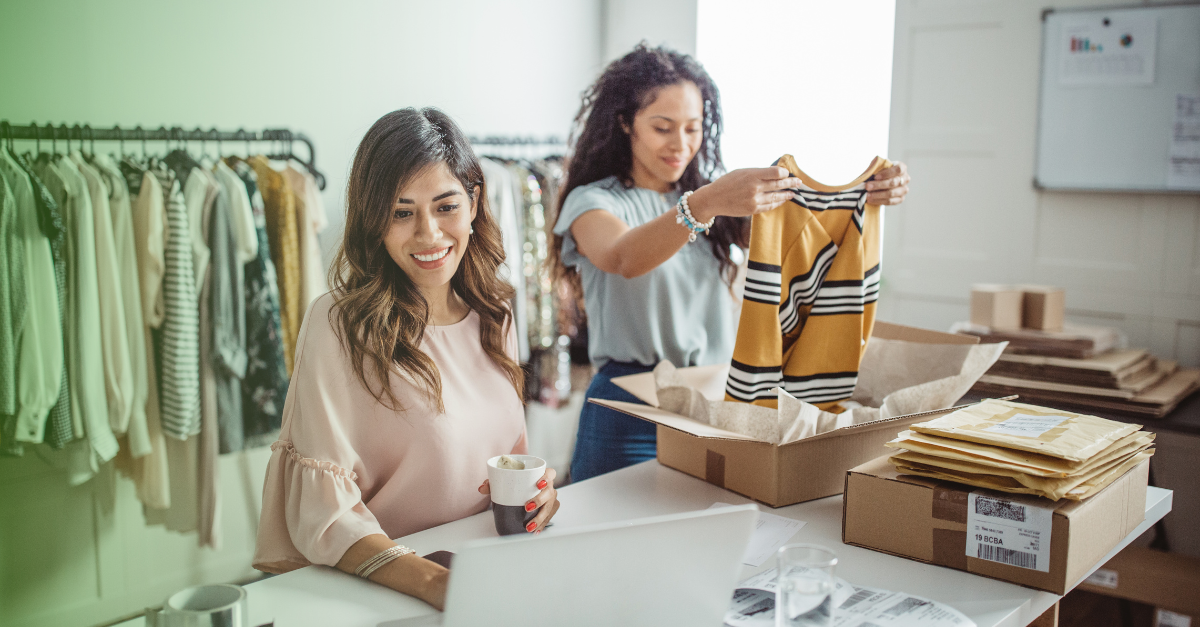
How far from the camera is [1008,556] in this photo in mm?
1143

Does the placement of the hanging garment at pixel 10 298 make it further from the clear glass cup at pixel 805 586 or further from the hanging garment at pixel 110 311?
the clear glass cup at pixel 805 586

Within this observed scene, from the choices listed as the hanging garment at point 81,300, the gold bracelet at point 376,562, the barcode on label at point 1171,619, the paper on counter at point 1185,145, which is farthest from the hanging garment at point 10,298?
the paper on counter at point 1185,145

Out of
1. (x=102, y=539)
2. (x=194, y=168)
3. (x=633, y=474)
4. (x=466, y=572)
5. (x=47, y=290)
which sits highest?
(x=194, y=168)

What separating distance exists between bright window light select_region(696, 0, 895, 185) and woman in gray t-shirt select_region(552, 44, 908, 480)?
1503mm

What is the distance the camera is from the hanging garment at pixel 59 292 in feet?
6.69

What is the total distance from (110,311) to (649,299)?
4.49 feet

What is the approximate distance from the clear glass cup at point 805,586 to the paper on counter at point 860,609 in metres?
0.04

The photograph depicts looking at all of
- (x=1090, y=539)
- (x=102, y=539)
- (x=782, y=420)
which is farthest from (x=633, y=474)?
(x=102, y=539)

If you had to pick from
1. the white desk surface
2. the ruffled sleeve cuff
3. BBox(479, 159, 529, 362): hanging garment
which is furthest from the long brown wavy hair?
BBox(479, 159, 529, 362): hanging garment

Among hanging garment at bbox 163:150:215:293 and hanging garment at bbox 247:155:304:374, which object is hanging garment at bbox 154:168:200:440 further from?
hanging garment at bbox 247:155:304:374

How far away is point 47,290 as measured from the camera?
2.06 meters

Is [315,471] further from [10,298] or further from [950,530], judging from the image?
[10,298]

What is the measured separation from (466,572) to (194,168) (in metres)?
1.89

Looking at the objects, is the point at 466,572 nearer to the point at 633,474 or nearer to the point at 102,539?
the point at 633,474
